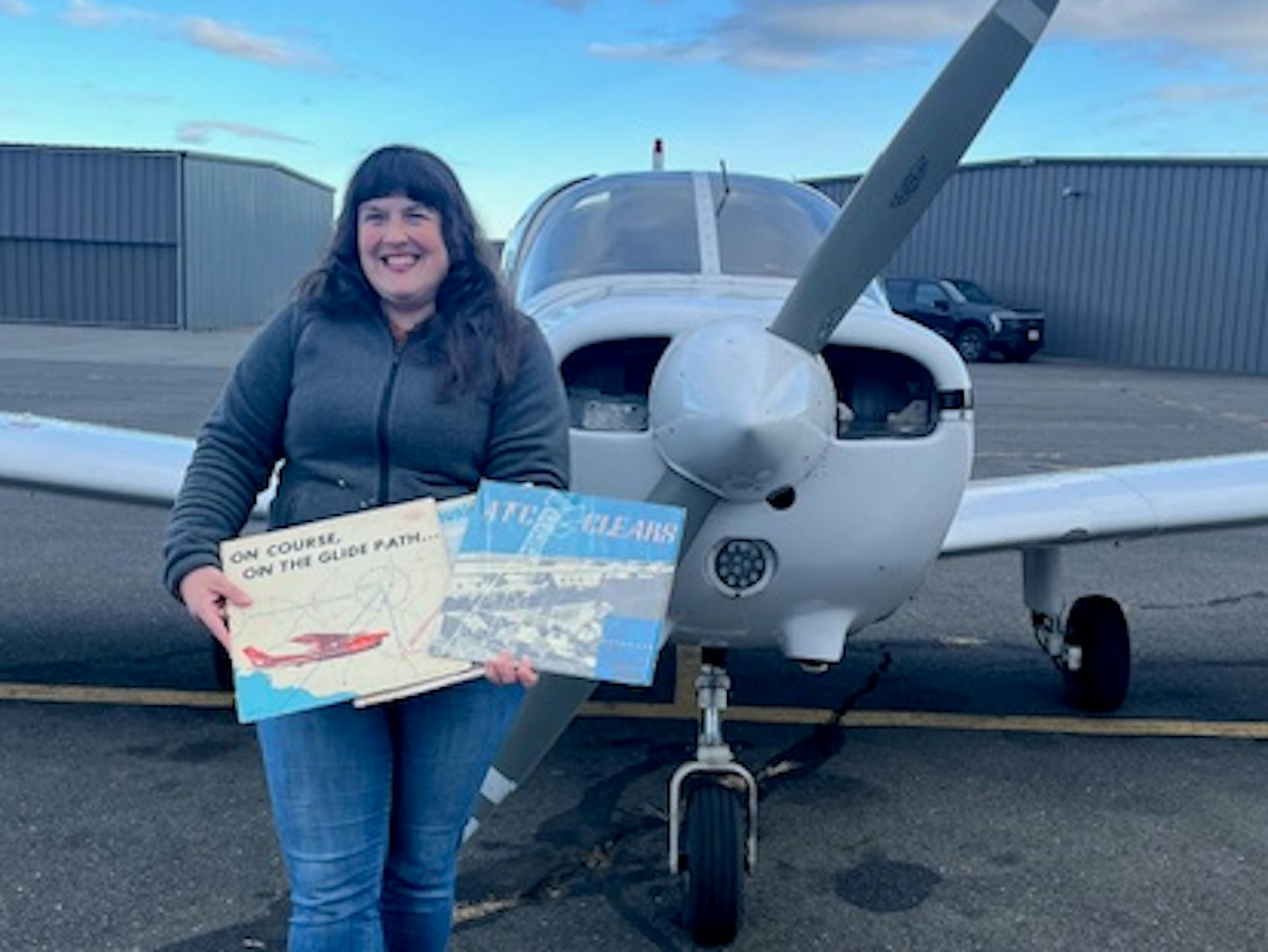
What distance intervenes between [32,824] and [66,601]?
9.52 ft

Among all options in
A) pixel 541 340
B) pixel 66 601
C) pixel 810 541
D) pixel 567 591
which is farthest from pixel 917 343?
pixel 66 601

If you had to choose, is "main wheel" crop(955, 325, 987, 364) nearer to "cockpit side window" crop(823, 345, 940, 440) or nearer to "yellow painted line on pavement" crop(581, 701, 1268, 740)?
"yellow painted line on pavement" crop(581, 701, 1268, 740)

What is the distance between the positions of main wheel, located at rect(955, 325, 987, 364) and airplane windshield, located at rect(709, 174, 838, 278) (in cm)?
2434

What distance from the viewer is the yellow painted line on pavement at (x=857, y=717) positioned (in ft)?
16.5

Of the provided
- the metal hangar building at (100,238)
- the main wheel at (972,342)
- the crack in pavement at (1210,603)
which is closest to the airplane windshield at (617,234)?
the crack in pavement at (1210,603)

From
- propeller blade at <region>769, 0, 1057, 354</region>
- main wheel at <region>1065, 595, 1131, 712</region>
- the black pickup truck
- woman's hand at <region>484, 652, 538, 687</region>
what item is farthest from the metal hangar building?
woman's hand at <region>484, 652, 538, 687</region>

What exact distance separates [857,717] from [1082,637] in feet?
3.31

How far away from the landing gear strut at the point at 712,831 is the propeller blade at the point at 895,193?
1.10 m

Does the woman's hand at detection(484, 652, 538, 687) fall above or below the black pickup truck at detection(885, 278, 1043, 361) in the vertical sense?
below

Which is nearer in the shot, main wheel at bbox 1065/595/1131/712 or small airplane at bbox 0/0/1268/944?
small airplane at bbox 0/0/1268/944

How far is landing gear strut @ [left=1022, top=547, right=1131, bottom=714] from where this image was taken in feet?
17.1

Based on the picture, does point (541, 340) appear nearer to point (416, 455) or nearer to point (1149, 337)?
point (416, 455)

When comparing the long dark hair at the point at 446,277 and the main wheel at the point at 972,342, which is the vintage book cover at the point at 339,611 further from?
the main wheel at the point at 972,342

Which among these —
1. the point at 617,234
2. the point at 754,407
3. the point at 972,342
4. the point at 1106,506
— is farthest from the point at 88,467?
the point at 972,342
